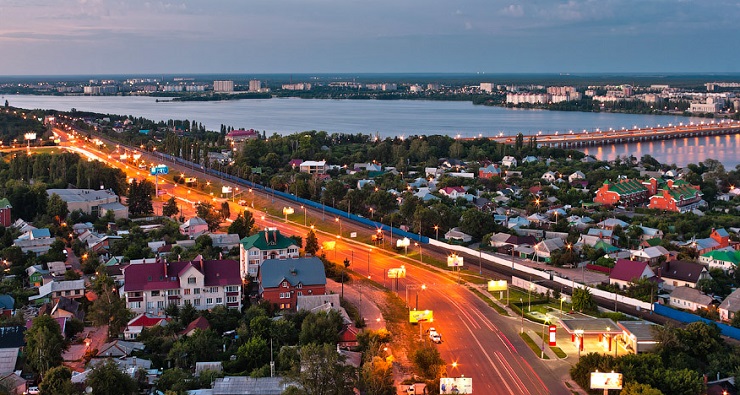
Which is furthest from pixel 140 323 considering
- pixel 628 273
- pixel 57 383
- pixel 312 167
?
pixel 312 167

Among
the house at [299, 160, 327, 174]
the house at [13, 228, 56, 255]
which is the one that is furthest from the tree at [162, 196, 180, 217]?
the house at [299, 160, 327, 174]

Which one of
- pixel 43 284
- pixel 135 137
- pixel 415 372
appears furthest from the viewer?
pixel 135 137

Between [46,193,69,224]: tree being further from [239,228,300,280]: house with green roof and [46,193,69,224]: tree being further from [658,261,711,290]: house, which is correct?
[658,261,711,290]: house

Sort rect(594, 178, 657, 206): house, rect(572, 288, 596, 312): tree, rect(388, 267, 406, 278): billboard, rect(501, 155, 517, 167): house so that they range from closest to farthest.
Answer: rect(572, 288, 596, 312): tree, rect(388, 267, 406, 278): billboard, rect(594, 178, 657, 206): house, rect(501, 155, 517, 167): house

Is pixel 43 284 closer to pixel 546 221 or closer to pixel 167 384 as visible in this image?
pixel 167 384

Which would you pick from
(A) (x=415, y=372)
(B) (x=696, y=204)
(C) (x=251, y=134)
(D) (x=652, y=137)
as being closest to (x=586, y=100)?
(D) (x=652, y=137)

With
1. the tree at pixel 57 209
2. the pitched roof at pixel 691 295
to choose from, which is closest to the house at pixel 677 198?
the pitched roof at pixel 691 295

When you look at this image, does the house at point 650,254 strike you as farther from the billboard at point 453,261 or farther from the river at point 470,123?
the river at point 470,123
